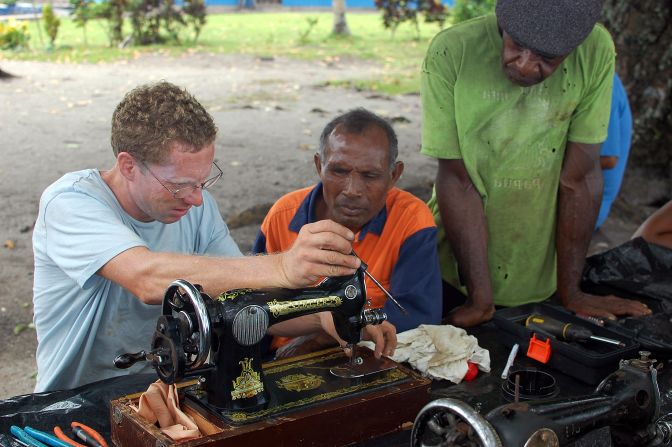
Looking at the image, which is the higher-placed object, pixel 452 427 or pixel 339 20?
pixel 452 427

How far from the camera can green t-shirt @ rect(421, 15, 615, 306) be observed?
3131mm

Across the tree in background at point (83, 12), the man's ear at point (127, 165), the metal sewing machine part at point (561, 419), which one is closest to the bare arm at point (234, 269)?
the man's ear at point (127, 165)

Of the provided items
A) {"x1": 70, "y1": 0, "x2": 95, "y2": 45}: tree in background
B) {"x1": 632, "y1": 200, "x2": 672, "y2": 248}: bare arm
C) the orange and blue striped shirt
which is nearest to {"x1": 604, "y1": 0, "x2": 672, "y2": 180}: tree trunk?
{"x1": 632, "y1": 200, "x2": 672, "y2": 248}: bare arm

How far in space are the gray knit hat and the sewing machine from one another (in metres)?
1.10

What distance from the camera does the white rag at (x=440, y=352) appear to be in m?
2.51

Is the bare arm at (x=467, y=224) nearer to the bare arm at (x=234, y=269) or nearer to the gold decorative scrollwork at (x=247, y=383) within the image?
the bare arm at (x=234, y=269)

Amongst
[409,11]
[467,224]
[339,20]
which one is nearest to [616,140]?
[467,224]

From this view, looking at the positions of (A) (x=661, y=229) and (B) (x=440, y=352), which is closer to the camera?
(B) (x=440, y=352)

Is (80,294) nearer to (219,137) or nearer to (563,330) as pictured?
(563,330)

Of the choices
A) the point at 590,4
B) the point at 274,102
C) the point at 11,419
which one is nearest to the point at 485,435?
the point at 11,419

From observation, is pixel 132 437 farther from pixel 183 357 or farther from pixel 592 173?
pixel 592 173

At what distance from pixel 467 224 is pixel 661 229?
3.41 ft

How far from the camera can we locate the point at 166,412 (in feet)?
6.73

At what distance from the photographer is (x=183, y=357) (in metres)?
1.95
